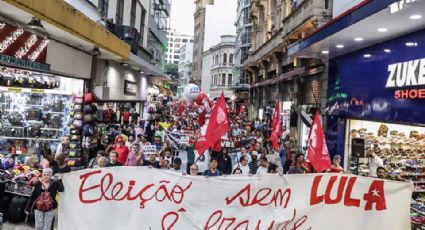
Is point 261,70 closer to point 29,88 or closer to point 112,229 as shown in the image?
point 29,88

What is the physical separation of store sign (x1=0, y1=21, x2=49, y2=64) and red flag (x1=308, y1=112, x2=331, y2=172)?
25.6 feet

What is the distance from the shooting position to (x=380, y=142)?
43.8 ft

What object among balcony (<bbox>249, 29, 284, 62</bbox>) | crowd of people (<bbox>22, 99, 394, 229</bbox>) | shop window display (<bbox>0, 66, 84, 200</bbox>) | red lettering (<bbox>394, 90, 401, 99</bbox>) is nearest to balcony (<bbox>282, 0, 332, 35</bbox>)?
balcony (<bbox>249, 29, 284, 62</bbox>)

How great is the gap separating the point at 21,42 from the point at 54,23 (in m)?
1.01

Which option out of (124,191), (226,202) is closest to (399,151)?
(226,202)

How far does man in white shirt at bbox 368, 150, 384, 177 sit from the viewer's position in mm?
12141

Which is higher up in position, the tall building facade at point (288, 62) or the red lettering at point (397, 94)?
the tall building facade at point (288, 62)

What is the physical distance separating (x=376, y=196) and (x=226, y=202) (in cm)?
239

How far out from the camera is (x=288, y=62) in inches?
Answer: 1051

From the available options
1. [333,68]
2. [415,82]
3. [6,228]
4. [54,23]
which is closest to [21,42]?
[54,23]

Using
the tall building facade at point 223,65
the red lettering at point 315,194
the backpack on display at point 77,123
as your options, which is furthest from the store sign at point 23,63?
the tall building facade at point 223,65

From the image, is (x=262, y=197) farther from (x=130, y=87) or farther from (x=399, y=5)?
(x=130, y=87)

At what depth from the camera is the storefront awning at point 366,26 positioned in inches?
392

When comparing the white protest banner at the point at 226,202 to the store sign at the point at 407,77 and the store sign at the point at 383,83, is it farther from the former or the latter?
the store sign at the point at 383,83
